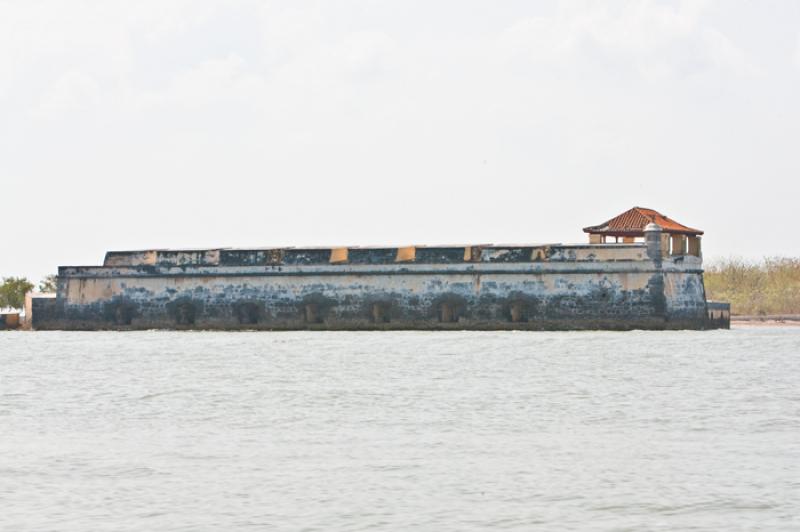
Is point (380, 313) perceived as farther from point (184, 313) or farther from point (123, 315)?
point (123, 315)

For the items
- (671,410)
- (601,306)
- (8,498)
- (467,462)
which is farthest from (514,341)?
(8,498)

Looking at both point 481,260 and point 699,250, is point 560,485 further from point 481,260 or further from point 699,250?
point 699,250

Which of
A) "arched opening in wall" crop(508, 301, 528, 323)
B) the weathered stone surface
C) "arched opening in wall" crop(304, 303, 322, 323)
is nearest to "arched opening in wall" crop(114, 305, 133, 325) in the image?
the weathered stone surface

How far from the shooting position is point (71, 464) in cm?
1109

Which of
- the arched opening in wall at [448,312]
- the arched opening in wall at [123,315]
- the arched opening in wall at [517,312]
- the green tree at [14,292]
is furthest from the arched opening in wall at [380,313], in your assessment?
the green tree at [14,292]

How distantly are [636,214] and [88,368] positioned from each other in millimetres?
16763

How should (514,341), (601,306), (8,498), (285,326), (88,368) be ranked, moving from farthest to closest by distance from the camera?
(285,326)
(601,306)
(514,341)
(88,368)
(8,498)

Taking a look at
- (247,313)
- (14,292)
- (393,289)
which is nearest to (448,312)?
(393,289)

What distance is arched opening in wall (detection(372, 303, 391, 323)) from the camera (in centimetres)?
3359

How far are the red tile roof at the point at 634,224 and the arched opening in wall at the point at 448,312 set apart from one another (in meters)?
4.37

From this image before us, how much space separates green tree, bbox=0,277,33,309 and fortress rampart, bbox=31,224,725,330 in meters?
12.9

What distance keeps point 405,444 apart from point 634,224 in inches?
918

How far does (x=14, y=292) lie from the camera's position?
48.8 metres

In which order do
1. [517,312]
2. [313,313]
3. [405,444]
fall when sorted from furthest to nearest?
[313,313] → [517,312] → [405,444]
